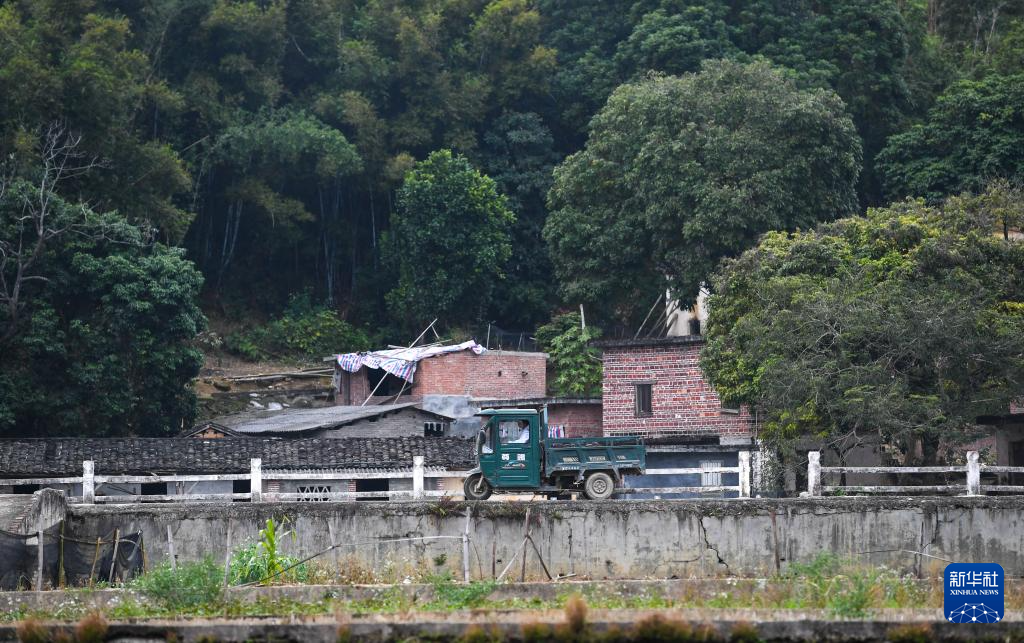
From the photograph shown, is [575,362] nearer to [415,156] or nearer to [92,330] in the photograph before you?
[415,156]

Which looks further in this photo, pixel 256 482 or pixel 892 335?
pixel 892 335

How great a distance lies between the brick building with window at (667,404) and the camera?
37438 mm

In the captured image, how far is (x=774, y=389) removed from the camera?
29.8m

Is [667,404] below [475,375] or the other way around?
below

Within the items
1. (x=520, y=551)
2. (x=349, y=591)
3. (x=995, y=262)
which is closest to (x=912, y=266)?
(x=995, y=262)

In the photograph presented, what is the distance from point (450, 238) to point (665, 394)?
56.4ft

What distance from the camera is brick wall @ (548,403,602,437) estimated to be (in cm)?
4450

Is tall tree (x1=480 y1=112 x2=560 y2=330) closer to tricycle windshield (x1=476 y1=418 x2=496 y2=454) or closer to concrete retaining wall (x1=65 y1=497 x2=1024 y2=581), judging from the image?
tricycle windshield (x1=476 y1=418 x2=496 y2=454)

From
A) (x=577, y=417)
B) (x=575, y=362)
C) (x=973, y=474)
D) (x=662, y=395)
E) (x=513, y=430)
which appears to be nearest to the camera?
(x=973, y=474)

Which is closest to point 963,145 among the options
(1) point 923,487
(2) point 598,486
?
(1) point 923,487

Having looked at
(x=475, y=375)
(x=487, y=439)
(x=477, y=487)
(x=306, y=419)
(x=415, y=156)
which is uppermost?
(x=415, y=156)

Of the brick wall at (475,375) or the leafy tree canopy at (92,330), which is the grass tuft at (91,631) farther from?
the brick wall at (475,375)

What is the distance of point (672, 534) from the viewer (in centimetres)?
2212

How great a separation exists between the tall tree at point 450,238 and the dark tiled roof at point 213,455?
2219cm
